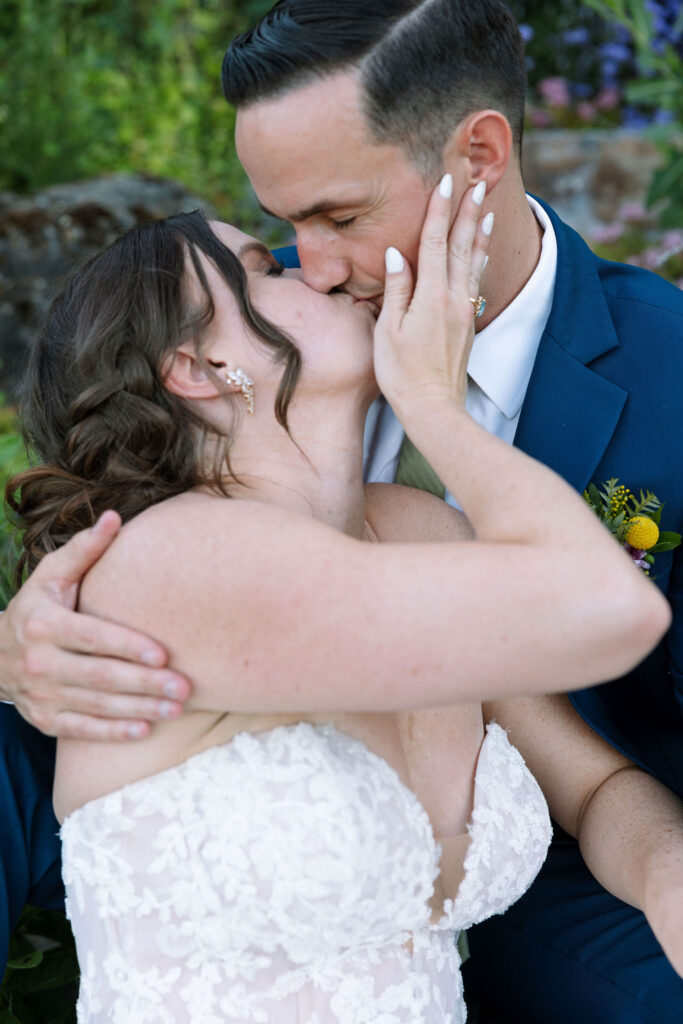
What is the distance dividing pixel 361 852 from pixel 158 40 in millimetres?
8440

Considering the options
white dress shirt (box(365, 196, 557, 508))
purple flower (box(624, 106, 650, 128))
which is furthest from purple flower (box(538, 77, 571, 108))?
white dress shirt (box(365, 196, 557, 508))

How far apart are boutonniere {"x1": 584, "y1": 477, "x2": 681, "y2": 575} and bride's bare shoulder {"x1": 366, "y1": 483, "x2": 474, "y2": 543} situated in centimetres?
32

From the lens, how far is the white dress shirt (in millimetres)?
2797

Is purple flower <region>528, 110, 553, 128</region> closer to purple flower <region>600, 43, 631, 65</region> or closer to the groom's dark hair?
purple flower <region>600, 43, 631, 65</region>

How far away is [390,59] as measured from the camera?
7.79 feet

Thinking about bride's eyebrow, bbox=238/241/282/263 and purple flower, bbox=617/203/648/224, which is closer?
bride's eyebrow, bbox=238/241/282/263

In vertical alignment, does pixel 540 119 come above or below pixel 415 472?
below

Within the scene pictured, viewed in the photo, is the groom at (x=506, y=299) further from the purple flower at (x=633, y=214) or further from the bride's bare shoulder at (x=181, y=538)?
the purple flower at (x=633, y=214)

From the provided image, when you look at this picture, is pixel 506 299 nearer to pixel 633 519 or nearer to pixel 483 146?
pixel 483 146

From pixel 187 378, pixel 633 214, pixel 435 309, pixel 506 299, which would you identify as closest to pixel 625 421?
pixel 506 299

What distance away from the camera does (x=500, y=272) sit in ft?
9.19

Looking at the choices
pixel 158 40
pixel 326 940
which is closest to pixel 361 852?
pixel 326 940

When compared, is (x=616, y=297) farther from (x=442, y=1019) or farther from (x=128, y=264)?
(x=442, y=1019)

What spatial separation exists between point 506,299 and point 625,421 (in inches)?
19.6
